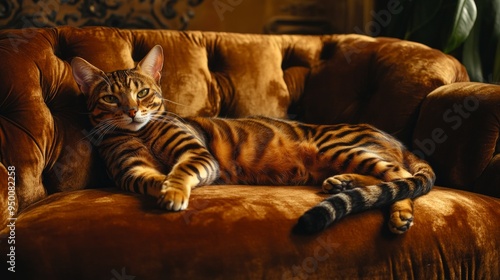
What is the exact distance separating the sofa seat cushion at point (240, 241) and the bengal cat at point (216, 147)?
0.50 ft

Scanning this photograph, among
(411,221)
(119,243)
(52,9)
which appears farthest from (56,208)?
(52,9)

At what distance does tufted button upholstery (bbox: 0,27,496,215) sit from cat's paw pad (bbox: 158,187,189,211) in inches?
17.2

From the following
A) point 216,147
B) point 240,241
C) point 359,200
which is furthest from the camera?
point 216,147

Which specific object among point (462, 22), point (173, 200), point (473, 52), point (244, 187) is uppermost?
point (462, 22)

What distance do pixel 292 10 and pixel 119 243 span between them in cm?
194

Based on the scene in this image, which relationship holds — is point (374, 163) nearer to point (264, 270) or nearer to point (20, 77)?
point (264, 270)

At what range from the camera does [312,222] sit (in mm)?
1156

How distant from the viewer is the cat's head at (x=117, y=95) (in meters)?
1.61

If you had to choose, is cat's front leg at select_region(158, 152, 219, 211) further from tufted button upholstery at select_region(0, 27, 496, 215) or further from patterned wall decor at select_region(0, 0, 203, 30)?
patterned wall decor at select_region(0, 0, 203, 30)

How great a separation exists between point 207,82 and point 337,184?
687 millimetres

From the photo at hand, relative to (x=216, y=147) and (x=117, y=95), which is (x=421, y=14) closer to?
(x=216, y=147)

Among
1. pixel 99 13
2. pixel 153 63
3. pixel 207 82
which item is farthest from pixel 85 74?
pixel 99 13

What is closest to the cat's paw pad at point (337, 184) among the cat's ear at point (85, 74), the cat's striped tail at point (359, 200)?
the cat's striped tail at point (359, 200)

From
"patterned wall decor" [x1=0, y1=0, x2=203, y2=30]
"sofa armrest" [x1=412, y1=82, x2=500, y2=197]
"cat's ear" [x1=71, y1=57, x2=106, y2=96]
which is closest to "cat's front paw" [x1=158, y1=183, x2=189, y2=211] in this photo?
"cat's ear" [x1=71, y1=57, x2=106, y2=96]
